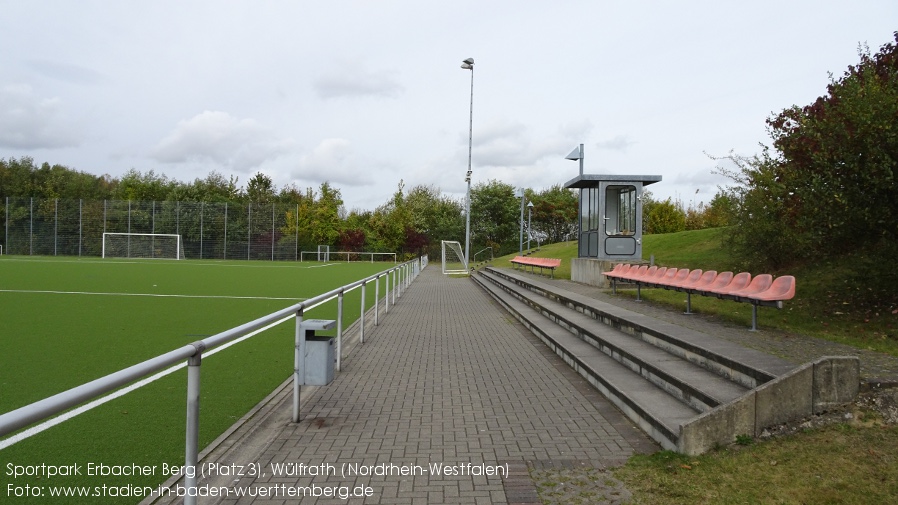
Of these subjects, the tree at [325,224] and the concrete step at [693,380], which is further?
the tree at [325,224]

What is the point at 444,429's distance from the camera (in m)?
4.98

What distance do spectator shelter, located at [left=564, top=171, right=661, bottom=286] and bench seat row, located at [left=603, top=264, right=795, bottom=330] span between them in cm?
411

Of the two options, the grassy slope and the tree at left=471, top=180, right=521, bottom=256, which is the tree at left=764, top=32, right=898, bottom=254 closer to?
the grassy slope

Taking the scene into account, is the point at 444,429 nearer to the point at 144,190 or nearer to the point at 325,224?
the point at 325,224

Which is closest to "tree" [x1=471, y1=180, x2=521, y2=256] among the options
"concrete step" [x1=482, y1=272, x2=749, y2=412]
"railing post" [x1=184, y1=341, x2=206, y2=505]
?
"concrete step" [x1=482, y1=272, x2=749, y2=412]

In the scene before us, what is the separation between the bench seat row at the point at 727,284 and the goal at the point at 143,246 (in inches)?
1801

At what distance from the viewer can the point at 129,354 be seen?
311 inches

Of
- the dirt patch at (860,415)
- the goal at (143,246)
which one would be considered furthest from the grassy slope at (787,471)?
the goal at (143,246)

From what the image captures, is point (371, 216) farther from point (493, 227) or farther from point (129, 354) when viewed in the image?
point (129, 354)

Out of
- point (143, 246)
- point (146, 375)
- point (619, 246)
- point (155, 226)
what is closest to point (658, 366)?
point (146, 375)

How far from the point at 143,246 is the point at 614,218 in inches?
1769

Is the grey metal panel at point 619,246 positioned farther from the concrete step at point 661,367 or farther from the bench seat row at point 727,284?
the concrete step at point 661,367

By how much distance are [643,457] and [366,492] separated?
1.93m

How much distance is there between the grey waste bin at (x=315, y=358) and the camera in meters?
5.24
